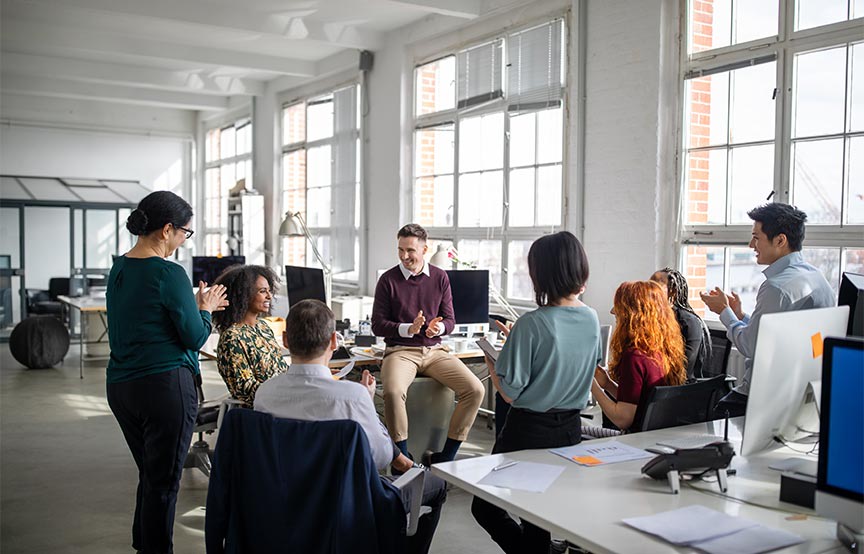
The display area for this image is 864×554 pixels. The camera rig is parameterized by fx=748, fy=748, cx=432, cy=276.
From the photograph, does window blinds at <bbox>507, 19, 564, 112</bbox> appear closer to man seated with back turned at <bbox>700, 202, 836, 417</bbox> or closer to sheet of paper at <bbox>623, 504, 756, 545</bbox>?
man seated with back turned at <bbox>700, 202, 836, 417</bbox>

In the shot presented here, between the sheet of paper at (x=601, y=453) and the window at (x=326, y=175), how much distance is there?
20.5 ft

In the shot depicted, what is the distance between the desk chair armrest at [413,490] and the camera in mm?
2328

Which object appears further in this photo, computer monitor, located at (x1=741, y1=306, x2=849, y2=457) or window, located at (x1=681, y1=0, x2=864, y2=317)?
window, located at (x1=681, y1=0, x2=864, y2=317)

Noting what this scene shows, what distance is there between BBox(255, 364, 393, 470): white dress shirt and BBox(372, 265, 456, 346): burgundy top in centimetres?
223

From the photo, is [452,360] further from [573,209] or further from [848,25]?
[848,25]

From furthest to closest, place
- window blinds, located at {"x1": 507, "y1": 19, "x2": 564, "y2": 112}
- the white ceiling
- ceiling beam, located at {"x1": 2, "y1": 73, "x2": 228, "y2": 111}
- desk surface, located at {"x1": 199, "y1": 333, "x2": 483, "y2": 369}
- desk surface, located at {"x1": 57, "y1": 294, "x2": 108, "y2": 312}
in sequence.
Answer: ceiling beam, located at {"x1": 2, "y1": 73, "x2": 228, "y2": 111}, desk surface, located at {"x1": 57, "y1": 294, "x2": 108, "y2": 312}, the white ceiling, window blinds, located at {"x1": 507, "y1": 19, "x2": 564, "y2": 112}, desk surface, located at {"x1": 199, "y1": 333, "x2": 483, "y2": 369}

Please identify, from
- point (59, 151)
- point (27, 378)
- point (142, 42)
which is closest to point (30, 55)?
point (142, 42)

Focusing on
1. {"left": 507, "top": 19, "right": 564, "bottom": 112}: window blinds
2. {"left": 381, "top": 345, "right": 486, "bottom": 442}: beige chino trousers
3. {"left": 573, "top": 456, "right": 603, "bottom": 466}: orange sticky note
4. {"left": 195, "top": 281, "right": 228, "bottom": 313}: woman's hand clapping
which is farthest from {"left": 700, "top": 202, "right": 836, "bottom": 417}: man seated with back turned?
{"left": 507, "top": 19, "right": 564, "bottom": 112}: window blinds

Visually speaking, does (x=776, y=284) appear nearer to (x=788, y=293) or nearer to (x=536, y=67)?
(x=788, y=293)

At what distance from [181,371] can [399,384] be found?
1.58m

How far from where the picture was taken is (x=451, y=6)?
6.27 m

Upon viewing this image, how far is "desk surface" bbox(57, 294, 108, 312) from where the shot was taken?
26.2 feet

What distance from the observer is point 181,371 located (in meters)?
2.97

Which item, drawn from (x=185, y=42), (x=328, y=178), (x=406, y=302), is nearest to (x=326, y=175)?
(x=328, y=178)
